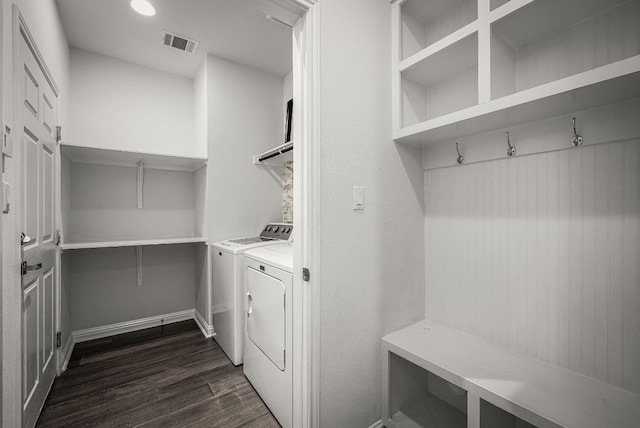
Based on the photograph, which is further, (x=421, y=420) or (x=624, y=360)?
(x=421, y=420)

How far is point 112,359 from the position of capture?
87.7 inches

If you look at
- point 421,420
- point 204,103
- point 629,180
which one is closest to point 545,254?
point 629,180

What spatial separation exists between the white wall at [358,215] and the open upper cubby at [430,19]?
0.44 feet

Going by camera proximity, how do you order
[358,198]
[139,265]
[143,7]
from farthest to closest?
1. [139,265]
2. [143,7]
3. [358,198]

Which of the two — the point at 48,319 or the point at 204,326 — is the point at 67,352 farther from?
the point at 204,326

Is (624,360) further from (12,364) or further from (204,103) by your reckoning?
(204,103)

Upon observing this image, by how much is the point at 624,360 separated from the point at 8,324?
7.82 feet

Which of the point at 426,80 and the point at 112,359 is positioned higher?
the point at 426,80

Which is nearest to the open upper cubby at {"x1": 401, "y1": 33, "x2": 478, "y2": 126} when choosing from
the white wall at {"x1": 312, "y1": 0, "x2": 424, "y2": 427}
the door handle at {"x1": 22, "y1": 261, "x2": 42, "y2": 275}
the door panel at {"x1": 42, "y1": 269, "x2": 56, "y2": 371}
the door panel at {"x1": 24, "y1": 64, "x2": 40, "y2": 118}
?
the white wall at {"x1": 312, "y1": 0, "x2": 424, "y2": 427}

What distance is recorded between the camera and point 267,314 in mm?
1614

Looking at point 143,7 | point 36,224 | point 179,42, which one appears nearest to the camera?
point 36,224

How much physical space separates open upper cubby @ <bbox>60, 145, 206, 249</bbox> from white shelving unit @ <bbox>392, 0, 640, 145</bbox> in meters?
2.04

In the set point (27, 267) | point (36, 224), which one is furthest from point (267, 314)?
point (36, 224)

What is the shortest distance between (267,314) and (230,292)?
2.17 feet
